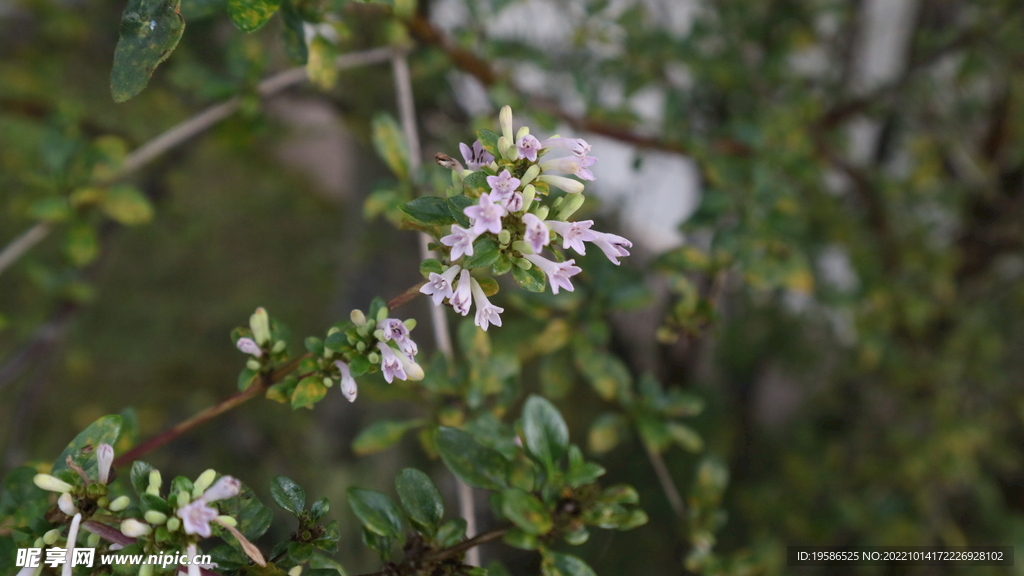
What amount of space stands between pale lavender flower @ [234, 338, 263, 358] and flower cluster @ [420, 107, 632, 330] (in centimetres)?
19

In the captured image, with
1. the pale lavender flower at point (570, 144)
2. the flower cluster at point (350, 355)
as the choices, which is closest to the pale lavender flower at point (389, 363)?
the flower cluster at point (350, 355)

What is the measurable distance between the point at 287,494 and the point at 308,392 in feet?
0.30

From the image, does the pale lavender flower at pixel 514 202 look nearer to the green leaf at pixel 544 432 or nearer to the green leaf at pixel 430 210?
the green leaf at pixel 430 210

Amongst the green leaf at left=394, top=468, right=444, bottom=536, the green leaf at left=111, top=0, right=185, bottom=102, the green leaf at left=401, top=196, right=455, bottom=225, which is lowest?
the green leaf at left=394, top=468, right=444, bottom=536

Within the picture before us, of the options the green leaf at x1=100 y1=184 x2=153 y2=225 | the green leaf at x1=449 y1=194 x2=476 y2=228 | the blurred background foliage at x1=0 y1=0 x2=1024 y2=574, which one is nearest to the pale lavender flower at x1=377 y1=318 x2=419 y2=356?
the green leaf at x1=449 y1=194 x2=476 y2=228

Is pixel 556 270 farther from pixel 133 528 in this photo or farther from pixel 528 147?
pixel 133 528

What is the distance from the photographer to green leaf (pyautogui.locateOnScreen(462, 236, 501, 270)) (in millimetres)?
472

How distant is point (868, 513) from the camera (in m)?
1.81

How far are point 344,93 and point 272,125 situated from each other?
0.76 ft

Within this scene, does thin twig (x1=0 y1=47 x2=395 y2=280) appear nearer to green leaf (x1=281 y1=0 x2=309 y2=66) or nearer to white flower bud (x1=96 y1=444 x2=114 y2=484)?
green leaf (x1=281 y1=0 x2=309 y2=66)

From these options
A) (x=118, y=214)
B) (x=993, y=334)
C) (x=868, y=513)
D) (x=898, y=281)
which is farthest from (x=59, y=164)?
(x=993, y=334)

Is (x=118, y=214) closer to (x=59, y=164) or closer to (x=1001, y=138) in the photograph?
(x=59, y=164)

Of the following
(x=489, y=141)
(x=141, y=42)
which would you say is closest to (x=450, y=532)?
(x=489, y=141)

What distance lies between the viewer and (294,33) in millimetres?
702
